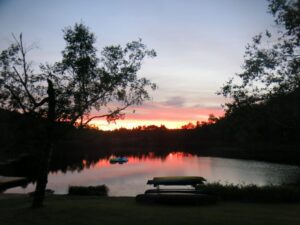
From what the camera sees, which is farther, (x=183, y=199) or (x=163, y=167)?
(x=163, y=167)

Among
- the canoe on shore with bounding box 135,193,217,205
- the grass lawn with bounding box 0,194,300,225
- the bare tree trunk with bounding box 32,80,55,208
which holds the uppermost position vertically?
the bare tree trunk with bounding box 32,80,55,208

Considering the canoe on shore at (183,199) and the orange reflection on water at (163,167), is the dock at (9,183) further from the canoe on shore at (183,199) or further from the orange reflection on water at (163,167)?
the canoe on shore at (183,199)

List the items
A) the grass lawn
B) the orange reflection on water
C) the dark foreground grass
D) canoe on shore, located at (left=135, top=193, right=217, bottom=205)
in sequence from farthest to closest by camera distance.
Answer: the orange reflection on water → the dark foreground grass → canoe on shore, located at (left=135, top=193, right=217, bottom=205) → the grass lawn

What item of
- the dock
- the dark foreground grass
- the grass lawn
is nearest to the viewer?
the grass lawn

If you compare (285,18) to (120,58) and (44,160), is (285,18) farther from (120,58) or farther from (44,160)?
(44,160)

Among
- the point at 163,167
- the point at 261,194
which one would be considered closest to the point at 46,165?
the point at 261,194

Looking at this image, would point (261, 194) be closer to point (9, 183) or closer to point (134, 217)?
point (134, 217)

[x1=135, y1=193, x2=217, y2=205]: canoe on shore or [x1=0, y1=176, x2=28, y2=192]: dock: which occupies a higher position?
[x1=135, y1=193, x2=217, y2=205]: canoe on shore

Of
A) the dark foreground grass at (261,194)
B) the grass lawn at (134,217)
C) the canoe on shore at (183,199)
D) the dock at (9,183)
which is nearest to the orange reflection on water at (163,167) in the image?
the dock at (9,183)

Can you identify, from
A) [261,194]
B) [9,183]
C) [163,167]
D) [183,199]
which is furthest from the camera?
[163,167]

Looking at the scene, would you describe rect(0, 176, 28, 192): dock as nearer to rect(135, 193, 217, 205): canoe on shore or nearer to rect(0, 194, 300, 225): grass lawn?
rect(135, 193, 217, 205): canoe on shore

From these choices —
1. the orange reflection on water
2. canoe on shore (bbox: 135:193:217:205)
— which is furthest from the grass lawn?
the orange reflection on water

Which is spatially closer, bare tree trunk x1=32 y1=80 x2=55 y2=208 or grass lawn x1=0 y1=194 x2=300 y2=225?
grass lawn x1=0 y1=194 x2=300 y2=225

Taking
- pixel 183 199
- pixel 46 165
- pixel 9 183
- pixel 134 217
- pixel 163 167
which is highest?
pixel 46 165
